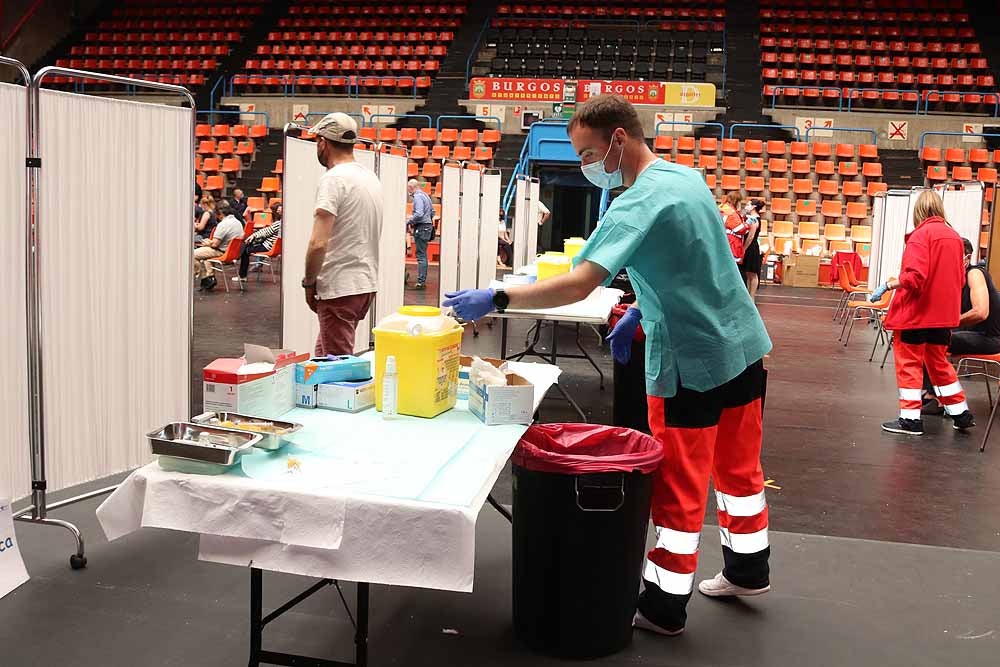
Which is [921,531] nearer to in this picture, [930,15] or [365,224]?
[365,224]

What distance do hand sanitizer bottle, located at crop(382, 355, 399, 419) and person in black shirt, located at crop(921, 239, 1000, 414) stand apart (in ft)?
14.4

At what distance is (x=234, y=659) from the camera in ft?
8.64

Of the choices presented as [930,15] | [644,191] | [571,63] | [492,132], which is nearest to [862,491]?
[644,191]

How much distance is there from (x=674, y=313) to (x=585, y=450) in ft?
1.84

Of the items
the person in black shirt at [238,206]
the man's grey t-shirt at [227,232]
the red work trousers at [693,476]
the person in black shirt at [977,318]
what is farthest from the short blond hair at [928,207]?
the person in black shirt at [238,206]

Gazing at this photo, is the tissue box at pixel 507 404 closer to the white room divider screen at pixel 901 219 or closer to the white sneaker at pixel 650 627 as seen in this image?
the white sneaker at pixel 650 627

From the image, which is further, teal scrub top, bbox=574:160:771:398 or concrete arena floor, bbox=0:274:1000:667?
concrete arena floor, bbox=0:274:1000:667

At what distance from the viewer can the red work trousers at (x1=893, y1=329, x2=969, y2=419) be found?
5.69 m

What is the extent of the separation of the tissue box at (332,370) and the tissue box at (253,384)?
0.11 feet

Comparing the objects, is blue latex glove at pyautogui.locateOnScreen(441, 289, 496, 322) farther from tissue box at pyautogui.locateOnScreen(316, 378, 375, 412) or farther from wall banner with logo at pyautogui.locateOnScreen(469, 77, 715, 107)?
wall banner with logo at pyautogui.locateOnScreen(469, 77, 715, 107)

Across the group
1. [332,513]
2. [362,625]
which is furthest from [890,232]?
[332,513]

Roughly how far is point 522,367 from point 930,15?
22.6m

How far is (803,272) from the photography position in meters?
15.9

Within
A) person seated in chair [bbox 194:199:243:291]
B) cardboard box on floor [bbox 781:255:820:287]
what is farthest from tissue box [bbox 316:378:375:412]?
cardboard box on floor [bbox 781:255:820:287]
